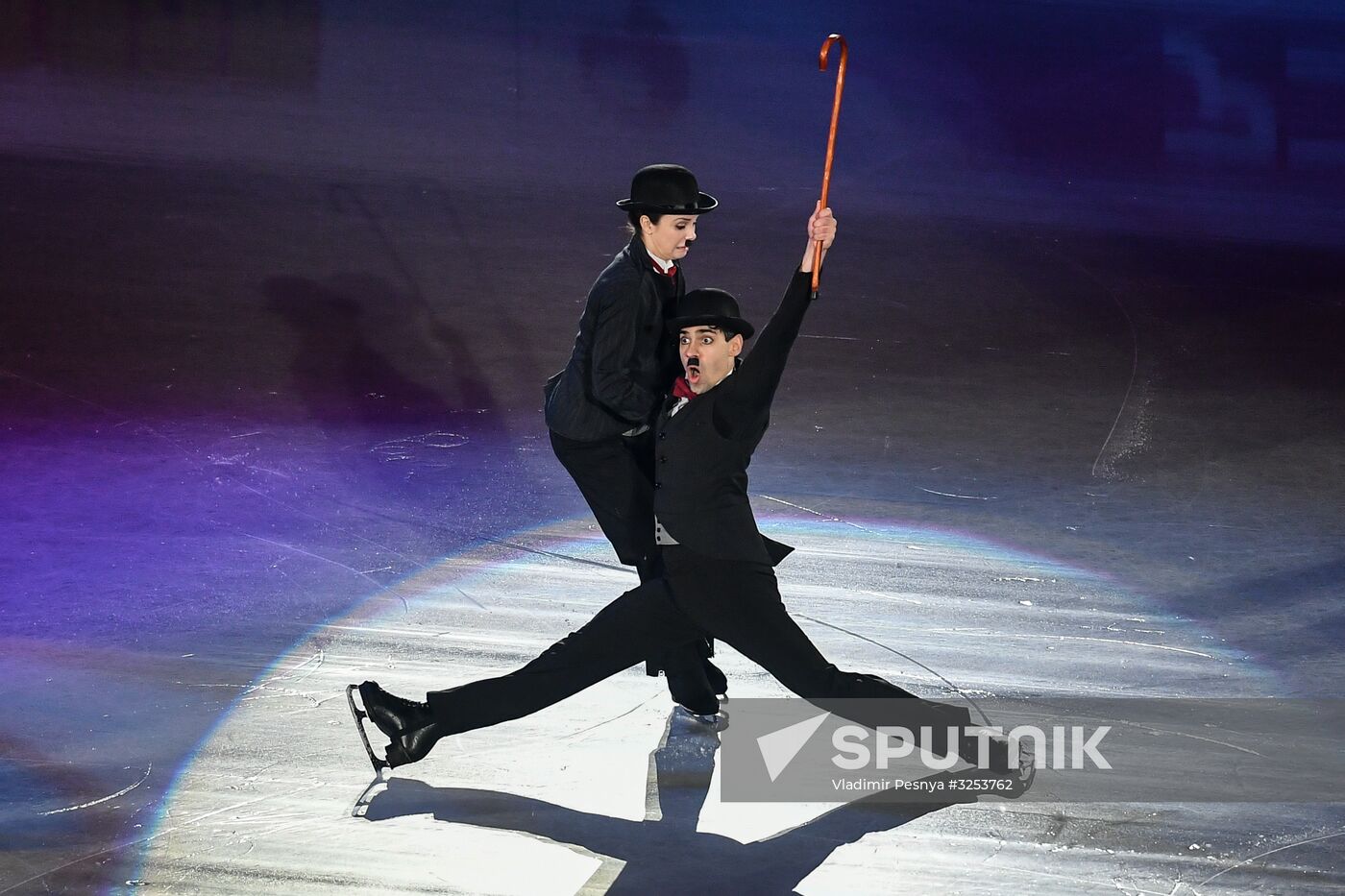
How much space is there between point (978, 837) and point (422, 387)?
4.25 m

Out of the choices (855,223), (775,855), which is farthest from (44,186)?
(775,855)

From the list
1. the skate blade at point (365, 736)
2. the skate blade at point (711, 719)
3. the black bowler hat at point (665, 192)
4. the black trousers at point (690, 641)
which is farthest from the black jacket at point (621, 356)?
the skate blade at point (365, 736)

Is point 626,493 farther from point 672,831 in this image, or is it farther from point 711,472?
point 672,831

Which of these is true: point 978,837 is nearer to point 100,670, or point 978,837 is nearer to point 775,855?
point 775,855

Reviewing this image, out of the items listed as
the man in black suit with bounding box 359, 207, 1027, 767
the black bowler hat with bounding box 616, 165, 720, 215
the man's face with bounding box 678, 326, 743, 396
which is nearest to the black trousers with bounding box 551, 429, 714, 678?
the man in black suit with bounding box 359, 207, 1027, 767

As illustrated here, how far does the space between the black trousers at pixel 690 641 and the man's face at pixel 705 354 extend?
1.48 feet

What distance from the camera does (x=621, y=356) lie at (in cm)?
433

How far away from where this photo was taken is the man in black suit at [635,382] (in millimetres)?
4336

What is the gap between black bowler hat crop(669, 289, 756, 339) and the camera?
3967mm

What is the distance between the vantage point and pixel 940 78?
13.3 metres

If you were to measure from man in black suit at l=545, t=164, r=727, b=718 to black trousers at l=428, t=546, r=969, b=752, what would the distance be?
0.73ft

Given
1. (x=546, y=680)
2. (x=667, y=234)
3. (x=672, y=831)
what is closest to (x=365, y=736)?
(x=546, y=680)

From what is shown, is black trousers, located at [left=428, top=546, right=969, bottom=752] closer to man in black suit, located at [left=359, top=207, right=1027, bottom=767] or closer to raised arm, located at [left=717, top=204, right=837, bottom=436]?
man in black suit, located at [left=359, top=207, right=1027, bottom=767]

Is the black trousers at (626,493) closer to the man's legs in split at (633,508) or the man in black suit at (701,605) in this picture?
the man's legs in split at (633,508)
